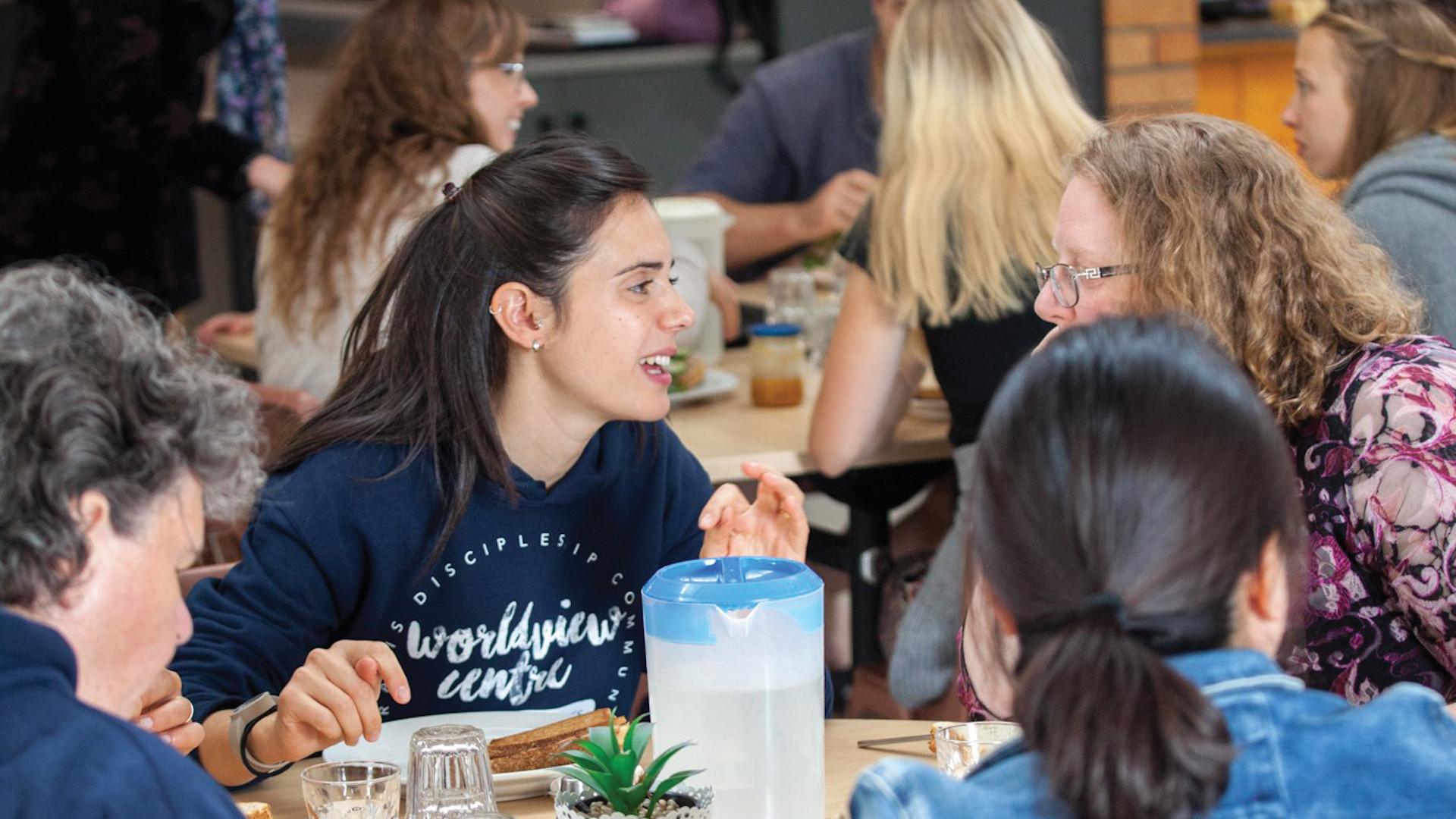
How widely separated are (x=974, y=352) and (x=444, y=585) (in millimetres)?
1152

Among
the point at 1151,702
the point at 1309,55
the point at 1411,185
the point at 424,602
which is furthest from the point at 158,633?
the point at 1309,55

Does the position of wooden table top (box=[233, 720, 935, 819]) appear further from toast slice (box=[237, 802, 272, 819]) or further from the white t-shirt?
the white t-shirt

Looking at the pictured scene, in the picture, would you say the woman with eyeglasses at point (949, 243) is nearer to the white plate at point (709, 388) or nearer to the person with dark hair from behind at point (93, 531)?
the white plate at point (709, 388)

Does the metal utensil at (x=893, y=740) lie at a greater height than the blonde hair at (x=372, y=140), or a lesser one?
lesser

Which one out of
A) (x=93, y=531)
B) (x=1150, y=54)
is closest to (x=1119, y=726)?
(x=93, y=531)

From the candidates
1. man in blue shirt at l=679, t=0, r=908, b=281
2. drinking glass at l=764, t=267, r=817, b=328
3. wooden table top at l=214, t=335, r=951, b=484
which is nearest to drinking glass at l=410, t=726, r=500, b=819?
wooden table top at l=214, t=335, r=951, b=484

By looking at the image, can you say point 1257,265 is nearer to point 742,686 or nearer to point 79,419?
point 742,686

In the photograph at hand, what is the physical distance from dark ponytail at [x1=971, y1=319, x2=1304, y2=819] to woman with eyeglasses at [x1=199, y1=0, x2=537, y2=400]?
2038mm

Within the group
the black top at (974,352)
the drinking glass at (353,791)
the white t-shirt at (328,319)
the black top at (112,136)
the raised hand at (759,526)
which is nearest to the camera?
the drinking glass at (353,791)

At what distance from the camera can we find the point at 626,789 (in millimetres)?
1194

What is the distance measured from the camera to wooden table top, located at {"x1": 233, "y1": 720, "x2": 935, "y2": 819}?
4.55 ft

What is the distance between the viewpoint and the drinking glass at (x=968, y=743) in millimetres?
1349

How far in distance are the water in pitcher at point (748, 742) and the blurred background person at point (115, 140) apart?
7.79 feet

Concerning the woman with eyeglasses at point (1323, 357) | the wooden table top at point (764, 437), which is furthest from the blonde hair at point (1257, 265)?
the wooden table top at point (764, 437)
